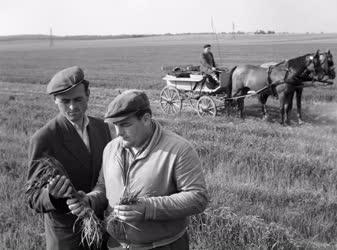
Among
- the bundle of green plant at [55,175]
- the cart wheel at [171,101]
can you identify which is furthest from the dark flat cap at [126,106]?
the cart wheel at [171,101]

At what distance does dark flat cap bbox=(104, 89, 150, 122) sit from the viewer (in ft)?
8.74

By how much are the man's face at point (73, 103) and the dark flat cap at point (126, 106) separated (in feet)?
1.57

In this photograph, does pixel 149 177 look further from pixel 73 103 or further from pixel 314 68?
pixel 314 68

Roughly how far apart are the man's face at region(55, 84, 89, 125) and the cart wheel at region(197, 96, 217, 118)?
370 inches

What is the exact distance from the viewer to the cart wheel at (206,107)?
1249cm

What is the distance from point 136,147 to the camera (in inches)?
109

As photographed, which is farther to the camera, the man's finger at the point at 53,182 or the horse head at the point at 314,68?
the horse head at the point at 314,68

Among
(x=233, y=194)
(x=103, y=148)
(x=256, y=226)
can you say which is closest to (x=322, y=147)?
(x=233, y=194)

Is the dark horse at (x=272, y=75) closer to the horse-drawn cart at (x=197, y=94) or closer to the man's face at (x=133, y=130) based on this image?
the horse-drawn cart at (x=197, y=94)

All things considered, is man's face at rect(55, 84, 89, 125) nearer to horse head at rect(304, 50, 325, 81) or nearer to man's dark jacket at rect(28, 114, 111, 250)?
man's dark jacket at rect(28, 114, 111, 250)

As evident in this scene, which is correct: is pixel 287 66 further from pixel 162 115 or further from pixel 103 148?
pixel 103 148

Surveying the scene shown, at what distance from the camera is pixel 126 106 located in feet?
8.73

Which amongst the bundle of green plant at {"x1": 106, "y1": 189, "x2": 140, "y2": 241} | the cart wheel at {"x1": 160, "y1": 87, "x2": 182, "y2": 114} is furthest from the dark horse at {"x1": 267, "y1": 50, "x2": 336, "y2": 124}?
the bundle of green plant at {"x1": 106, "y1": 189, "x2": 140, "y2": 241}

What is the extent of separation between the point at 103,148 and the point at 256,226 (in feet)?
7.03
